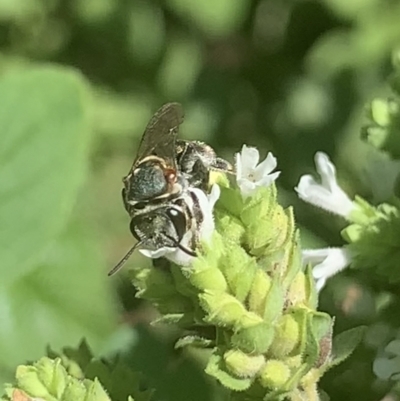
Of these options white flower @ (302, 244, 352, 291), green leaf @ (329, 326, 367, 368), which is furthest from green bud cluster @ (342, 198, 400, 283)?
green leaf @ (329, 326, 367, 368)

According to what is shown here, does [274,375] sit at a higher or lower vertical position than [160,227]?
lower

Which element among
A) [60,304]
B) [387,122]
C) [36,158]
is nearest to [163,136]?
[387,122]

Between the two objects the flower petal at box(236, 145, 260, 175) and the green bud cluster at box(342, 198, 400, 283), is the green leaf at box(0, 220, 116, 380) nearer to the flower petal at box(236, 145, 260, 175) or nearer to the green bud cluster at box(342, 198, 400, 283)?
the green bud cluster at box(342, 198, 400, 283)

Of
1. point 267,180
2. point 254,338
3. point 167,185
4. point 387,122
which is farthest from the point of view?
point 387,122

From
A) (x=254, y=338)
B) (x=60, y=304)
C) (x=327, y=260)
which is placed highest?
(x=254, y=338)

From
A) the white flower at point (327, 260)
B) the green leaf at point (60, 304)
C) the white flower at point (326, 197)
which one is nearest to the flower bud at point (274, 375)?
the white flower at point (327, 260)

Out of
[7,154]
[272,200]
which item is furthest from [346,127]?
[272,200]

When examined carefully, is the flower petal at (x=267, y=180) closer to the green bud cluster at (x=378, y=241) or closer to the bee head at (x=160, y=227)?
the bee head at (x=160, y=227)

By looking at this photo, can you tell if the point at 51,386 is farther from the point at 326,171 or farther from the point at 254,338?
the point at 326,171

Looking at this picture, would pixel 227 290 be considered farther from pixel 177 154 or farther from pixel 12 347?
pixel 12 347
